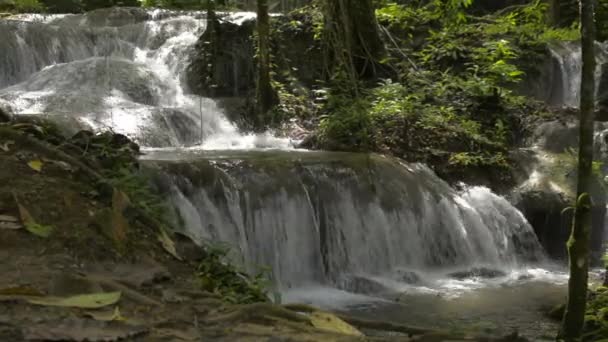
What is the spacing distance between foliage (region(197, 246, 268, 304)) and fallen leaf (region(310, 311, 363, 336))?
69cm

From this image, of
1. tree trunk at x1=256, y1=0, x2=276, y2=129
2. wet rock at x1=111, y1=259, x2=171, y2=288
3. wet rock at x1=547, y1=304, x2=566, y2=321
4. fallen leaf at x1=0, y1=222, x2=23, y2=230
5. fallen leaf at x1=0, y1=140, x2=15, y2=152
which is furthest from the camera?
tree trunk at x1=256, y1=0, x2=276, y2=129

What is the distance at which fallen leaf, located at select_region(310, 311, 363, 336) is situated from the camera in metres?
3.48

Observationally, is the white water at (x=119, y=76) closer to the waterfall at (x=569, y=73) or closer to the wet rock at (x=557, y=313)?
the wet rock at (x=557, y=313)

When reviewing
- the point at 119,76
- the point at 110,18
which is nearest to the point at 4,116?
the point at 119,76

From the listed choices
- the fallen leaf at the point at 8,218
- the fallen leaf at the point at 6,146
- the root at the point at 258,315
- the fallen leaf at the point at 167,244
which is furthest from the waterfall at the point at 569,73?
the fallen leaf at the point at 8,218

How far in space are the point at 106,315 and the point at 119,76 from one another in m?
11.0

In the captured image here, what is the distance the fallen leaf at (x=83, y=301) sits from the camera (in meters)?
3.13

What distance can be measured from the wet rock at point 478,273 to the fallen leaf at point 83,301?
5.94m

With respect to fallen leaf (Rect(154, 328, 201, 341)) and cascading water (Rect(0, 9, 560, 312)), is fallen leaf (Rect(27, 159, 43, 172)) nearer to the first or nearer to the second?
cascading water (Rect(0, 9, 560, 312))

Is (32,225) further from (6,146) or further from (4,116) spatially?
(4,116)

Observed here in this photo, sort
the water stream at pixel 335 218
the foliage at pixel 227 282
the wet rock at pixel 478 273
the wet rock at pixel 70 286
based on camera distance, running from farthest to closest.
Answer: the wet rock at pixel 478 273, the water stream at pixel 335 218, the foliage at pixel 227 282, the wet rock at pixel 70 286

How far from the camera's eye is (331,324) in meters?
3.56

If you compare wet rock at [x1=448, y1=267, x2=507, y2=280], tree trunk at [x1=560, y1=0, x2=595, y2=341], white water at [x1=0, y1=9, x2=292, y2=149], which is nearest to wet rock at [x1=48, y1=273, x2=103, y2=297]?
tree trunk at [x1=560, y1=0, x2=595, y2=341]

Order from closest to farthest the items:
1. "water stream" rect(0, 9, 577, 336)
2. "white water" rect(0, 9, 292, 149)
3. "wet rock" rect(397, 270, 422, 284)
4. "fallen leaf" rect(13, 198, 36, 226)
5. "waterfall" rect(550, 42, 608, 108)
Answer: "fallen leaf" rect(13, 198, 36, 226), "water stream" rect(0, 9, 577, 336), "wet rock" rect(397, 270, 422, 284), "white water" rect(0, 9, 292, 149), "waterfall" rect(550, 42, 608, 108)
